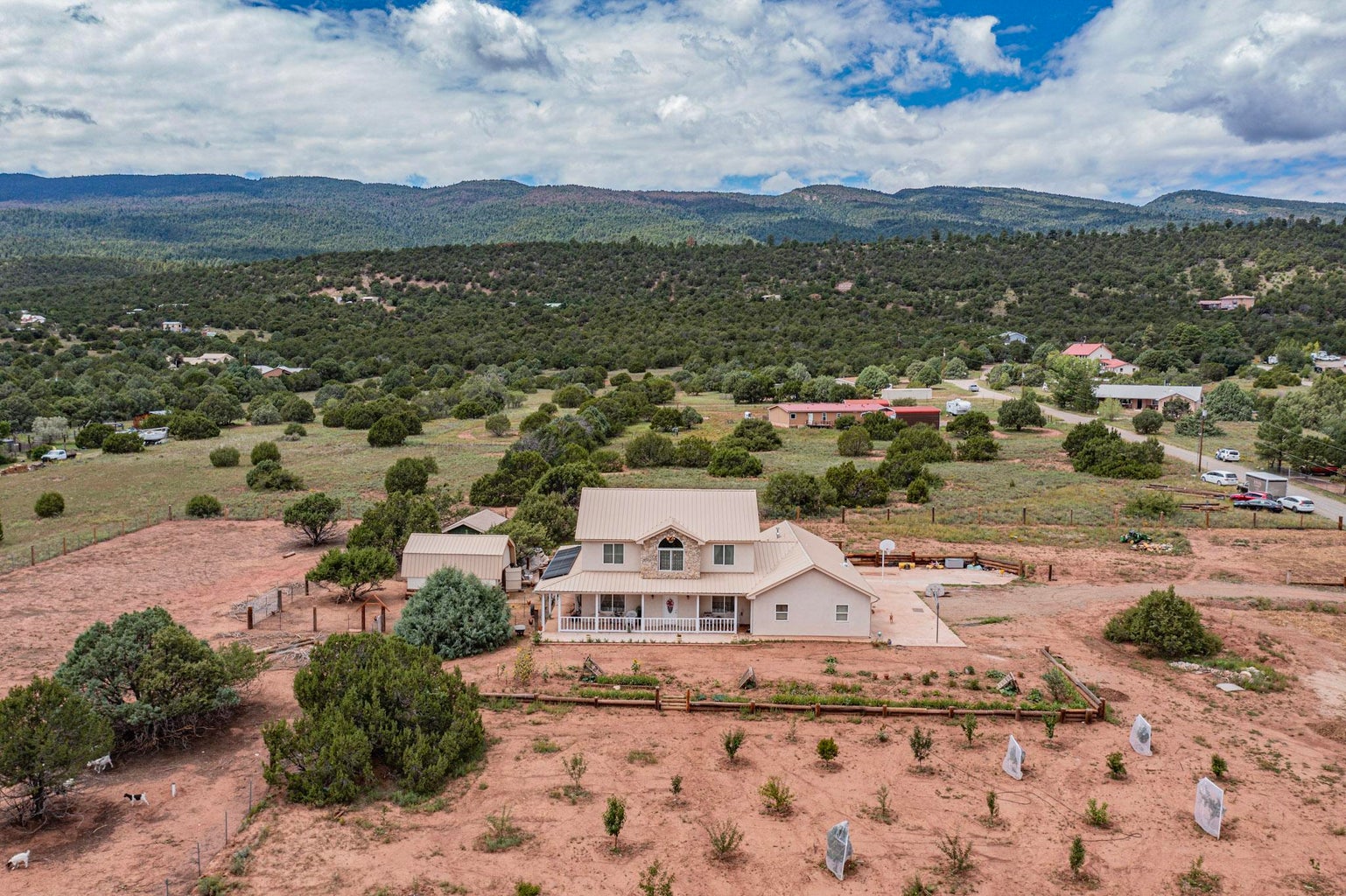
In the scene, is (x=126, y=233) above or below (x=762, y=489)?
above

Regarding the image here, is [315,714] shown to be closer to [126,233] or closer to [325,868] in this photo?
[325,868]

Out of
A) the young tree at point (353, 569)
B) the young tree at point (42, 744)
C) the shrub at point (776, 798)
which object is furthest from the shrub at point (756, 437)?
the young tree at point (42, 744)

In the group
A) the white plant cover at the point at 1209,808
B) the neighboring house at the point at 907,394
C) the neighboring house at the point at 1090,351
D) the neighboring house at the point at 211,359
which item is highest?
the neighboring house at the point at 1090,351

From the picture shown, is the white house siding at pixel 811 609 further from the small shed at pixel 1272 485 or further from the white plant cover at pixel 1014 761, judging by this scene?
the small shed at pixel 1272 485

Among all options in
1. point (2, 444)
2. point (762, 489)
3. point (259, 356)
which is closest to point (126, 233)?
point (259, 356)

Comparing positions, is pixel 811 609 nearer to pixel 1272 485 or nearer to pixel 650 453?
pixel 650 453

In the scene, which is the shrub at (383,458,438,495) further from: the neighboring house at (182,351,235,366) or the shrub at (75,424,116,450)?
the neighboring house at (182,351,235,366)
